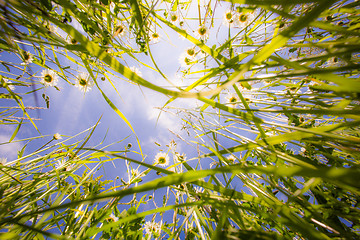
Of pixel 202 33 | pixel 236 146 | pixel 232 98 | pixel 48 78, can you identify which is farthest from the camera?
pixel 232 98

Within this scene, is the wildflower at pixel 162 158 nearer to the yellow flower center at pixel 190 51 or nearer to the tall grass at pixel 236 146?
the tall grass at pixel 236 146

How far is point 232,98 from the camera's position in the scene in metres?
1.09

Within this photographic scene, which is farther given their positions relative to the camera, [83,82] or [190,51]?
[190,51]

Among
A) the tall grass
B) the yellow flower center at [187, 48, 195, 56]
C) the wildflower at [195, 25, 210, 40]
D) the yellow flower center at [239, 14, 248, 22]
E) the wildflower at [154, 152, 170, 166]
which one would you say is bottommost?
the wildflower at [154, 152, 170, 166]

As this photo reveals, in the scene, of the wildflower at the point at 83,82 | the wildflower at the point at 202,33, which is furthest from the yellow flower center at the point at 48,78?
the wildflower at the point at 202,33

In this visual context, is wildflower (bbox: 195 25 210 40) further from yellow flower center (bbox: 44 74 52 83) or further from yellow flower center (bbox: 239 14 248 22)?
yellow flower center (bbox: 44 74 52 83)

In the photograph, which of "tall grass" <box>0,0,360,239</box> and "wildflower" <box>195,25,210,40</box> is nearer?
"tall grass" <box>0,0,360,239</box>

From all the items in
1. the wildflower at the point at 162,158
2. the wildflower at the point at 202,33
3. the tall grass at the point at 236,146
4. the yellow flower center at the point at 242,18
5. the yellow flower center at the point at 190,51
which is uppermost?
the yellow flower center at the point at 242,18

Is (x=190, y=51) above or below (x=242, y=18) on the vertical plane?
below

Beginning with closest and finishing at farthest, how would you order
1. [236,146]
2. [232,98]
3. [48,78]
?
1. [236,146]
2. [48,78]
3. [232,98]

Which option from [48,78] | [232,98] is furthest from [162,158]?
[48,78]

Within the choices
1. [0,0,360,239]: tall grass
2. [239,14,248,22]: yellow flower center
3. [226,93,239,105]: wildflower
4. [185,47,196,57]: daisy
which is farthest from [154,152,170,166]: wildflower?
[239,14,248,22]: yellow flower center

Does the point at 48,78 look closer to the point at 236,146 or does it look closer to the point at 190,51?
the point at 190,51

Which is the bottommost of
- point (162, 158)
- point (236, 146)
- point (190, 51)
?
point (162, 158)
